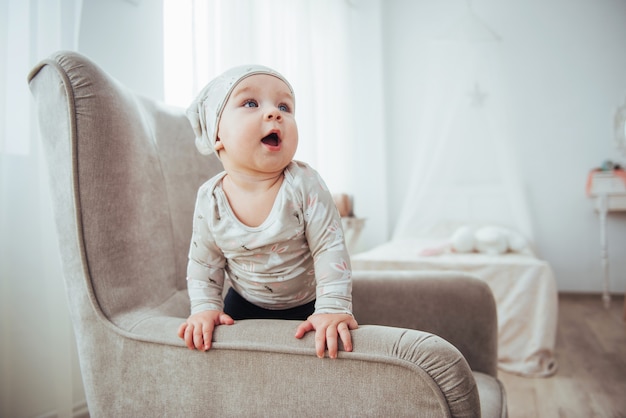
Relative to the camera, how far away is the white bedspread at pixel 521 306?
2.01 metres

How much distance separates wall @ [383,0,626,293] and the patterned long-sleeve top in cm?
329

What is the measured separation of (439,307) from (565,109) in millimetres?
3436

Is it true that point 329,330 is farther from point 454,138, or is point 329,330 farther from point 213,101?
point 454,138

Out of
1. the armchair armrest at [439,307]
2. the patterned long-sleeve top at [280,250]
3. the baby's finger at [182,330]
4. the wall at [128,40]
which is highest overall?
the wall at [128,40]

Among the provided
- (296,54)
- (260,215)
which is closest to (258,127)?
(260,215)

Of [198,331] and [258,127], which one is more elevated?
[258,127]

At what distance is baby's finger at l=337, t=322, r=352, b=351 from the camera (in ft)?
2.06

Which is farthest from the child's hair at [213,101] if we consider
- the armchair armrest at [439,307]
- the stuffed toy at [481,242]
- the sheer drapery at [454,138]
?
the sheer drapery at [454,138]

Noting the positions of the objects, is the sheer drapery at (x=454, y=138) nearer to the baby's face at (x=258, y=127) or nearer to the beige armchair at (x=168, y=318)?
the beige armchair at (x=168, y=318)

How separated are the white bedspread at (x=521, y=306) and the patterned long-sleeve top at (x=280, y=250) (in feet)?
4.57

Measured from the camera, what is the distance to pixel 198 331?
684 millimetres

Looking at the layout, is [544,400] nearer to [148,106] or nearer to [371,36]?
[148,106]

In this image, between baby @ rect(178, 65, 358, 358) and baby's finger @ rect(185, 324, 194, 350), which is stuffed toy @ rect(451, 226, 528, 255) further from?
baby's finger @ rect(185, 324, 194, 350)

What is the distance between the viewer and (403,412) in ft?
1.97
